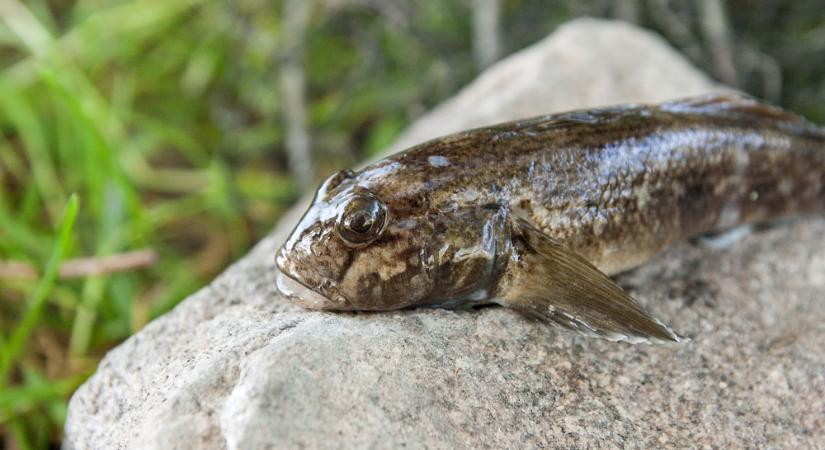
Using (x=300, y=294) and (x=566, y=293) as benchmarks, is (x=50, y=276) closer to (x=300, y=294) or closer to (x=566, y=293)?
(x=300, y=294)

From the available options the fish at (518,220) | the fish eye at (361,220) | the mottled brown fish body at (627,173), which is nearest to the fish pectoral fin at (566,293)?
the fish at (518,220)

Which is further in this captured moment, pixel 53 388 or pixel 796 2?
pixel 796 2

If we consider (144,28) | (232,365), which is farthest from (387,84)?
(232,365)

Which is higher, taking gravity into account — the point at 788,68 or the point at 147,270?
the point at 788,68

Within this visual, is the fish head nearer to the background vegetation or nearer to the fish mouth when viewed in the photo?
the fish mouth

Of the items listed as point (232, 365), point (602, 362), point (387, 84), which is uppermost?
point (232, 365)

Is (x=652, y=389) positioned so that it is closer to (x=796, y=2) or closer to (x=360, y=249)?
(x=360, y=249)
